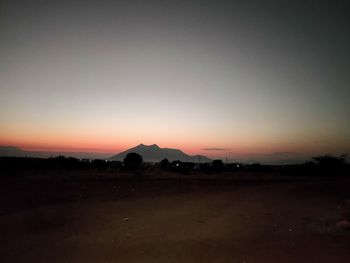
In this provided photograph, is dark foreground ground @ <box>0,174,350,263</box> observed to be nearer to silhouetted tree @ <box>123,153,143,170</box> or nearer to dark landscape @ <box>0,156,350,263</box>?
dark landscape @ <box>0,156,350,263</box>

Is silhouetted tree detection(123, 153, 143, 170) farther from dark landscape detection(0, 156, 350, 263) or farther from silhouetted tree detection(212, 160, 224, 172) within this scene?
dark landscape detection(0, 156, 350, 263)

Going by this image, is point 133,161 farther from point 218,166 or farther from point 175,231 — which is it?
point 175,231

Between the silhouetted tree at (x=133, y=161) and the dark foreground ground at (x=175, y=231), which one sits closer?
the dark foreground ground at (x=175, y=231)

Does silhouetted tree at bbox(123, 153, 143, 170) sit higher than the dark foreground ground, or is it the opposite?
silhouetted tree at bbox(123, 153, 143, 170)

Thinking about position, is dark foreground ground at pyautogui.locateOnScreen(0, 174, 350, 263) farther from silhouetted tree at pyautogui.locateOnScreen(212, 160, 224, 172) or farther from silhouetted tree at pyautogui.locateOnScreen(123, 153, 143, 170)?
silhouetted tree at pyautogui.locateOnScreen(212, 160, 224, 172)

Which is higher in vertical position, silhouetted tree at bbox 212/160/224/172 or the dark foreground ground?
silhouetted tree at bbox 212/160/224/172

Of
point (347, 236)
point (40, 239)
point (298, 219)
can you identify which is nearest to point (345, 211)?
point (298, 219)

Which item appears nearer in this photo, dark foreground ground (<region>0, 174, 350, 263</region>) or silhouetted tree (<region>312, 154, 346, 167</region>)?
dark foreground ground (<region>0, 174, 350, 263</region>)

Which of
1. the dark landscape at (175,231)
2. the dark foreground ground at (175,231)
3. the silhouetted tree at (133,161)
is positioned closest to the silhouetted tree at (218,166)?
the silhouetted tree at (133,161)

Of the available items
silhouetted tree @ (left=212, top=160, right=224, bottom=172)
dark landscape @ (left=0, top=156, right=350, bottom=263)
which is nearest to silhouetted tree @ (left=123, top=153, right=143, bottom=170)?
silhouetted tree @ (left=212, top=160, right=224, bottom=172)

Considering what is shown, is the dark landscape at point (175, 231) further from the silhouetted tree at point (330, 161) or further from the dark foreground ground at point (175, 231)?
the silhouetted tree at point (330, 161)

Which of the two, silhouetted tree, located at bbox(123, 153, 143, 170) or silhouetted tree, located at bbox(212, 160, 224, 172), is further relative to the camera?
silhouetted tree, located at bbox(212, 160, 224, 172)

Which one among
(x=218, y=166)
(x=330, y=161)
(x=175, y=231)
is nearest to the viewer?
(x=175, y=231)

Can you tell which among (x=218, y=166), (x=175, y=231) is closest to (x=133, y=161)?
(x=218, y=166)
